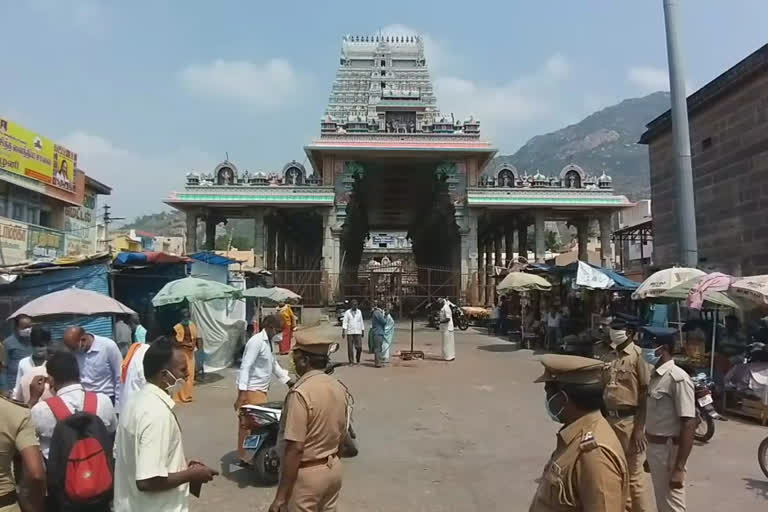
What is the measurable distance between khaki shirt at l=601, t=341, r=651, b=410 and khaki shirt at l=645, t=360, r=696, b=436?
101mm

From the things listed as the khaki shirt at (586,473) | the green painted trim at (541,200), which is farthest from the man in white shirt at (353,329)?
the green painted trim at (541,200)

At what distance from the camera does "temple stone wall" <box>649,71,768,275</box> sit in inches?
402

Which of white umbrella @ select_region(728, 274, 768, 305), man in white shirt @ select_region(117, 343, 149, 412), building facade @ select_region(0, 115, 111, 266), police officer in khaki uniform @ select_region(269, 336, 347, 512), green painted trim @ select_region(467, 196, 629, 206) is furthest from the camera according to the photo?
green painted trim @ select_region(467, 196, 629, 206)

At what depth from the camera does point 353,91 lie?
1507 inches

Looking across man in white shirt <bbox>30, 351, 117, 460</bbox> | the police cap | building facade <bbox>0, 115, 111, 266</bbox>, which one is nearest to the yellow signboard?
building facade <bbox>0, 115, 111, 266</bbox>

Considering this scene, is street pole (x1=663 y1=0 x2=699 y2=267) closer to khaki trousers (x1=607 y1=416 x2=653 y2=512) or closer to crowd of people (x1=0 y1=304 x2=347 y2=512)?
khaki trousers (x1=607 y1=416 x2=653 y2=512)

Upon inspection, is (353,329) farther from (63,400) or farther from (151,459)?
(151,459)

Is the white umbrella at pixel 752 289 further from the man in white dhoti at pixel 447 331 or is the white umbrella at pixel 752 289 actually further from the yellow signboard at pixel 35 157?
the yellow signboard at pixel 35 157

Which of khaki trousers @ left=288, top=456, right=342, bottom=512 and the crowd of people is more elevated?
the crowd of people

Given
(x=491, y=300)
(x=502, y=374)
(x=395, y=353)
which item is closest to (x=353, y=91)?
(x=491, y=300)

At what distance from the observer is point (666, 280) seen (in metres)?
9.24

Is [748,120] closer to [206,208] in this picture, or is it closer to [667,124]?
[667,124]

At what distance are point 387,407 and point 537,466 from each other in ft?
10.9

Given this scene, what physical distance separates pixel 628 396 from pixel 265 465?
329 cm
